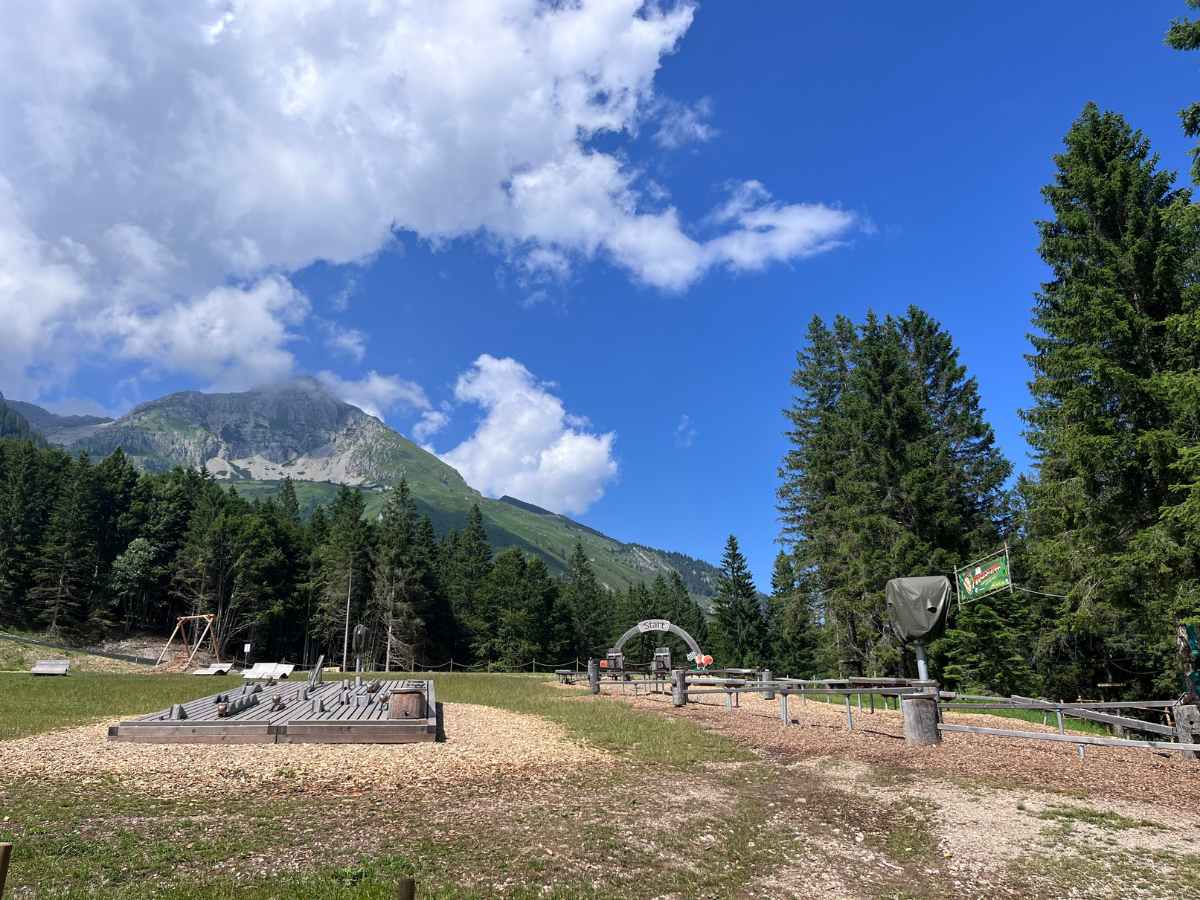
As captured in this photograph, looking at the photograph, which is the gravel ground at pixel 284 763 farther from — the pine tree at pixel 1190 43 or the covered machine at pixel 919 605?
the pine tree at pixel 1190 43

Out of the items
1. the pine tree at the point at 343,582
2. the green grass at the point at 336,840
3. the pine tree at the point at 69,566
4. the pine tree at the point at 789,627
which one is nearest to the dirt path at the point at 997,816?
the green grass at the point at 336,840

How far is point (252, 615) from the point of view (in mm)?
58906

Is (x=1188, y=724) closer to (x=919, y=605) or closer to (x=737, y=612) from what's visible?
(x=919, y=605)

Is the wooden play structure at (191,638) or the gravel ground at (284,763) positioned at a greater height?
the wooden play structure at (191,638)

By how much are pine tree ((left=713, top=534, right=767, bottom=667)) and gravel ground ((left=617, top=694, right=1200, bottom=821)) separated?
160 feet

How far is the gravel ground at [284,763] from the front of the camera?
888 cm

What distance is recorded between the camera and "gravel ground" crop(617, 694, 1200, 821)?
9.51m

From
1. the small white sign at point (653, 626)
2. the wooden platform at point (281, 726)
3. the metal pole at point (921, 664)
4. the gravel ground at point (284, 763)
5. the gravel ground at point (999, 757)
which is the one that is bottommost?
the gravel ground at point (999, 757)

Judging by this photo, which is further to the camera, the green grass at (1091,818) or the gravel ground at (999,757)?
the gravel ground at (999,757)

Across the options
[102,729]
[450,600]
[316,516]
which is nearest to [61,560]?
[316,516]

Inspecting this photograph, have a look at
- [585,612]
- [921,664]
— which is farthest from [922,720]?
[585,612]

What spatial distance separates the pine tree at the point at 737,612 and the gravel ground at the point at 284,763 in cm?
5594

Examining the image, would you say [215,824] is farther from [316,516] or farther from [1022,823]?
[316,516]

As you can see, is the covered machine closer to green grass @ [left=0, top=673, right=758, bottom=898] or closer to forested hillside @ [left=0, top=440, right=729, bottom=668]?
green grass @ [left=0, top=673, right=758, bottom=898]
